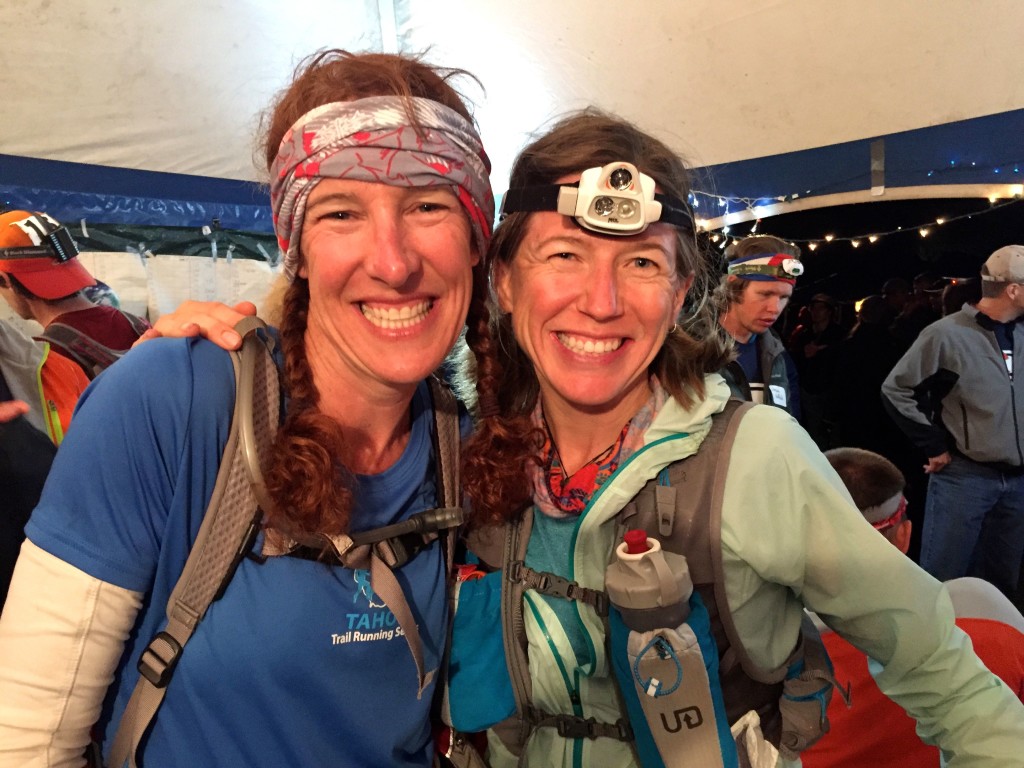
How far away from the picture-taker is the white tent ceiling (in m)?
3.23

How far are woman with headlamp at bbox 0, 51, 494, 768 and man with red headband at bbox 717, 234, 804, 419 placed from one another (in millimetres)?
3143

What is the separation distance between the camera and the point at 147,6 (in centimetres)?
370

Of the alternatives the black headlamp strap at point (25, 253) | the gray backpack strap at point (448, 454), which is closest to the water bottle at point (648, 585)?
the gray backpack strap at point (448, 454)

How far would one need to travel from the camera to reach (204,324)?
1.14m

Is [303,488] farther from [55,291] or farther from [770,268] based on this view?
[770,268]

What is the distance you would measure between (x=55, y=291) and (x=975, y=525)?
17.6 feet

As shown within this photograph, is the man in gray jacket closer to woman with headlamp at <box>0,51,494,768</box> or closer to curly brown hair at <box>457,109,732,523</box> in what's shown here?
curly brown hair at <box>457,109,732,523</box>

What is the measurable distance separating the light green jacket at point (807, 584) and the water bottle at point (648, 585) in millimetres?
161

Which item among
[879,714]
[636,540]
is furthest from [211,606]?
[879,714]

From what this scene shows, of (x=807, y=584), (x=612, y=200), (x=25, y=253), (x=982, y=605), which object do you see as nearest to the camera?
(x=807, y=584)

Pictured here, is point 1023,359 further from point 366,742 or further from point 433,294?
point 366,742

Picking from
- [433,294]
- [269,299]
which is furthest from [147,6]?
[433,294]

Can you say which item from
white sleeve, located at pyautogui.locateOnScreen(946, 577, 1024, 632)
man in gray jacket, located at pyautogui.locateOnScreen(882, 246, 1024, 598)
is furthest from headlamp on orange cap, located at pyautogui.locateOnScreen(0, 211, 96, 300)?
man in gray jacket, located at pyautogui.locateOnScreen(882, 246, 1024, 598)

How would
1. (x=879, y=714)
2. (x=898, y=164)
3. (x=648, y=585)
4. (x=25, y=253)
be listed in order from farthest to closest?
(x=898, y=164) < (x=25, y=253) < (x=879, y=714) < (x=648, y=585)
